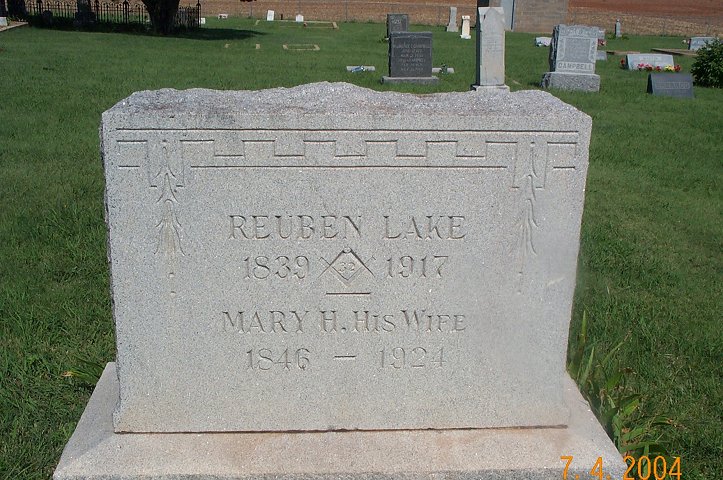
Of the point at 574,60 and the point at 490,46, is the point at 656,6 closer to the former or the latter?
the point at 574,60

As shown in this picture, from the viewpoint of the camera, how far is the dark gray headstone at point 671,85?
1432cm

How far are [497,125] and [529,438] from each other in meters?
1.22

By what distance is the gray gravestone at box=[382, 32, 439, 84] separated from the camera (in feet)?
47.0

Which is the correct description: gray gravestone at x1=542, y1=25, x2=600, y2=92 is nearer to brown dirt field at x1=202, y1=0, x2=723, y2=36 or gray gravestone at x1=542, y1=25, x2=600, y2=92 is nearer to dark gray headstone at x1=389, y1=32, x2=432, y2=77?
dark gray headstone at x1=389, y1=32, x2=432, y2=77

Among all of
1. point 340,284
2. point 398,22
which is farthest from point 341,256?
point 398,22

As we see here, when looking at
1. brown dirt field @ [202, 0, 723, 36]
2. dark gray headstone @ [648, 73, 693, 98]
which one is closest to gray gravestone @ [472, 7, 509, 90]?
dark gray headstone @ [648, 73, 693, 98]

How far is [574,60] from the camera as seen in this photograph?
1454 cm

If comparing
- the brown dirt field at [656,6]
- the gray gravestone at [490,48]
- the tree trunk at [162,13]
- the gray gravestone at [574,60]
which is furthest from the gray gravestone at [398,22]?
the brown dirt field at [656,6]

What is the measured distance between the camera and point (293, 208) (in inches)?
96.2

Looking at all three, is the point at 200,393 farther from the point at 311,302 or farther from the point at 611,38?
the point at 611,38
